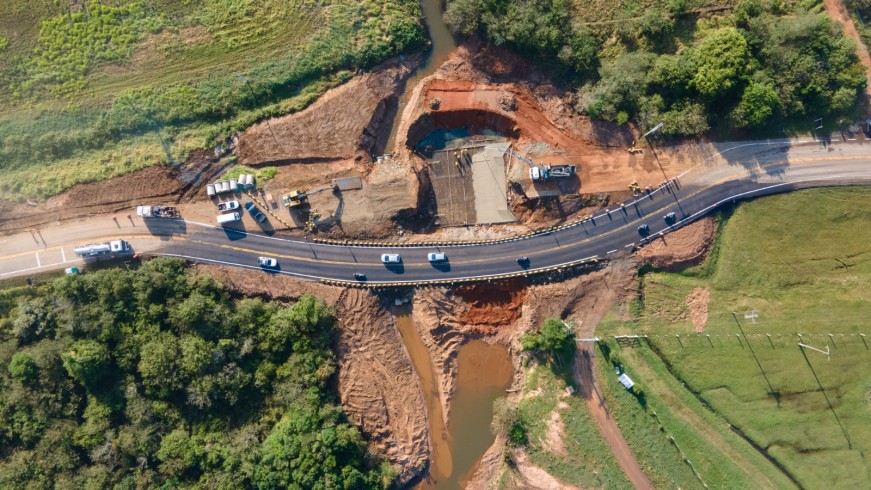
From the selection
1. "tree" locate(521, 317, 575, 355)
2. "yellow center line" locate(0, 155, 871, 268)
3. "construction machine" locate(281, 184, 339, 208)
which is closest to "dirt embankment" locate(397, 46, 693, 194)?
"yellow center line" locate(0, 155, 871, 268)

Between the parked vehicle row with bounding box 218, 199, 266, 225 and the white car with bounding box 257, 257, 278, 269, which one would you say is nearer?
the parked vehicle row with bounding box 218, 199, 266, 225

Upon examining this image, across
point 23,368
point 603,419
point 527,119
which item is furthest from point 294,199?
point 603,419

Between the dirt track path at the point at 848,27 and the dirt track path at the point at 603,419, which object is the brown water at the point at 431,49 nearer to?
the dirt track path at the point at 603,419

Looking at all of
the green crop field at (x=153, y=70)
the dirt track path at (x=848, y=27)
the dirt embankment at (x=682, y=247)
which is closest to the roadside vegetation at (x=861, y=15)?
the dirt track path at (x=848, y=27)

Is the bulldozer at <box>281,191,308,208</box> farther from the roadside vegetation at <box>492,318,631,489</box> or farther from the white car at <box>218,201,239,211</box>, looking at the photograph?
the roadside vegetation at <box>492,318,631,489</box>

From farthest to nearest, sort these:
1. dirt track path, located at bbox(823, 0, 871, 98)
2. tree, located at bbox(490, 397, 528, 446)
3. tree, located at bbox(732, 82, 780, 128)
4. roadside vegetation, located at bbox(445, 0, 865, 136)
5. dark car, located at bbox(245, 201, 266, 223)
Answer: tree, located at bbox(490, 397, 528, 446) → dark car, located at bbox(245, 201, 266, 223) → dirt track path, located at bbox(823, 0, 871, 98) → roadside vegetation, located at bbox(445, 0, 865, 136) → tree, located at bbox(732, 82, 780, 128)

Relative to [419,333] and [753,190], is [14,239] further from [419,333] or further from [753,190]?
[753,190]
